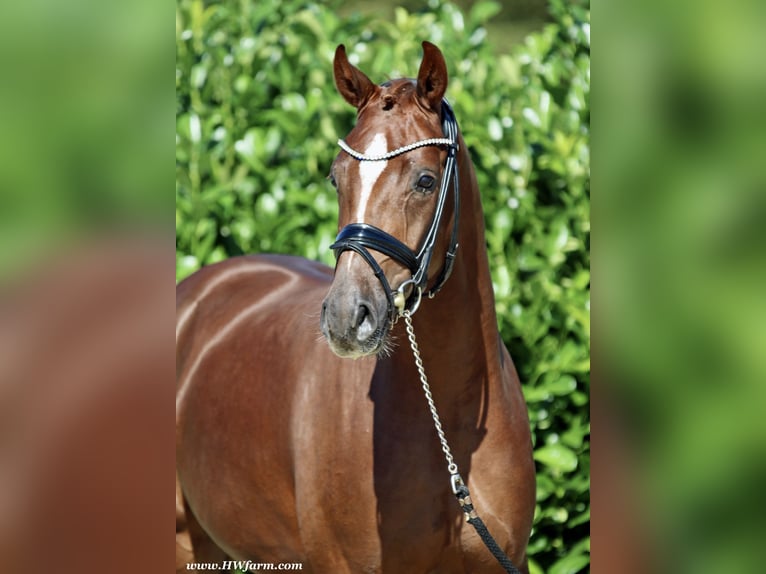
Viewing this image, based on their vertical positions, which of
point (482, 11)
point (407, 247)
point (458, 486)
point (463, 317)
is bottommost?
point (458, 486)

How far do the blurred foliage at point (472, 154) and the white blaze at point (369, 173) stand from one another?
5.36 ft

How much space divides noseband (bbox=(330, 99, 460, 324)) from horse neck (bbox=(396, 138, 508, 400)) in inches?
3.8

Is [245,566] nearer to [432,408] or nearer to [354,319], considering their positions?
[432,408]

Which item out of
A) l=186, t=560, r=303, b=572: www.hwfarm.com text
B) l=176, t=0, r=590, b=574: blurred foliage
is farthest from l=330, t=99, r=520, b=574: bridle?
l=176, t=0, r=590, b=574: blurred foliage

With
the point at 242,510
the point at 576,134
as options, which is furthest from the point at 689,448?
the point at 576,134

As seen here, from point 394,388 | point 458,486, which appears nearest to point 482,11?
point 394,388

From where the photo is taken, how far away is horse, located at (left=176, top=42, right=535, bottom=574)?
2072 millimetres

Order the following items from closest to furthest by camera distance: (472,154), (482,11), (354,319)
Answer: (354,319) < (472,154) < (482,11)

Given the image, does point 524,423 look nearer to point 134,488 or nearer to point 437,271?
point 437,271

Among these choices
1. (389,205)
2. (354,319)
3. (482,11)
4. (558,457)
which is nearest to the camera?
(354,319)

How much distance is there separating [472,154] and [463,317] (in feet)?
6.43

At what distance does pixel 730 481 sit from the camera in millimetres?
586

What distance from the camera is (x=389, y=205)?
2080 mm

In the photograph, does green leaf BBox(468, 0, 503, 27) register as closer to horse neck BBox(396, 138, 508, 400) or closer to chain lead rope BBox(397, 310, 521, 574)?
horse neck BBox(396, 138, 508, 400)
